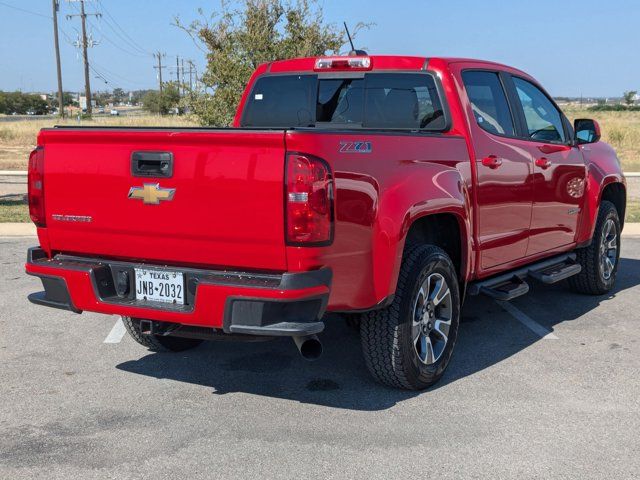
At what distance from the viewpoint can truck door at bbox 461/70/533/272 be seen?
5.24 metres

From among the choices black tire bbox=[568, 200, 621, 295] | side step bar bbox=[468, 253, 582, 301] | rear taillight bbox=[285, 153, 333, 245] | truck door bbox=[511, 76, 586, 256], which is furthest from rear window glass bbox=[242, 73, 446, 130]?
black tire bbox=[568, 200, 621, 295]

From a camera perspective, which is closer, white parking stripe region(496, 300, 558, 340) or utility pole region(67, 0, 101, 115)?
white parking stripe region(496, 300, 558, 340)

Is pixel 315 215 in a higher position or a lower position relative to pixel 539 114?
lower

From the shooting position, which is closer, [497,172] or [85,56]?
[497,172]

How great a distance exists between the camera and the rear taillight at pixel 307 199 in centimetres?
371

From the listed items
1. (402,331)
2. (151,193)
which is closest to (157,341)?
(151,193)

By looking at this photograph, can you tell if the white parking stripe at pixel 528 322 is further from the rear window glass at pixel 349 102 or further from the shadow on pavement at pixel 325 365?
the rear window glass at pixel 349 102

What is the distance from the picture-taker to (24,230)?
1055 cm

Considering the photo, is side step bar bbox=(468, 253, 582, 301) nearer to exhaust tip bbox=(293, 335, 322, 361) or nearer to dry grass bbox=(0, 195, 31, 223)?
exhaust tip bbox=(293, 335, 322, 361)

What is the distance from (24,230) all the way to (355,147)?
774cm

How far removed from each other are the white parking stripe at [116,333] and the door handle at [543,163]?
3342mm

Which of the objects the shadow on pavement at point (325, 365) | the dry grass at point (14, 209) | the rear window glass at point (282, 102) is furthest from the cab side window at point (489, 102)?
the dry grass at point (14, 209)

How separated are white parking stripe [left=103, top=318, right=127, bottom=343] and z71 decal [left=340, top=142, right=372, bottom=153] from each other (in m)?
2.75

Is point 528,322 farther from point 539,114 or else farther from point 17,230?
point 17,230
